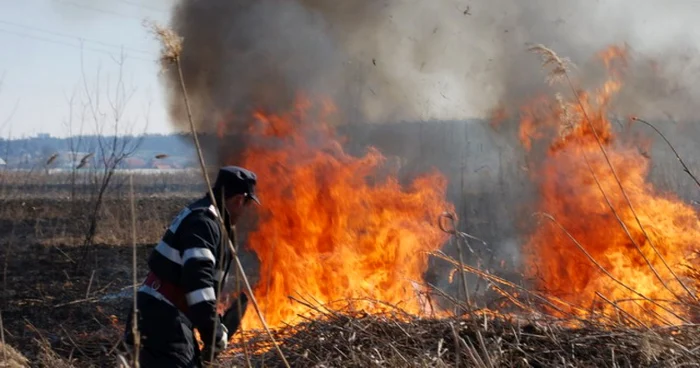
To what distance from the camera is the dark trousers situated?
13.6 ft

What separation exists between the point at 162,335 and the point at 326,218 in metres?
4.41

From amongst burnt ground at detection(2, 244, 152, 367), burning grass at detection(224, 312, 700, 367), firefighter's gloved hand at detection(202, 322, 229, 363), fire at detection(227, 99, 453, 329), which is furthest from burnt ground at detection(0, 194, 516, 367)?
fire at detection(227, 99, 453, 329)

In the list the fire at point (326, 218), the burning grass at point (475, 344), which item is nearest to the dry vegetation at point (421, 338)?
the burning grass at point (475, 344)

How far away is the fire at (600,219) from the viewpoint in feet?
24.4

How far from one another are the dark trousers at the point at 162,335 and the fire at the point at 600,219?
390 centimetres

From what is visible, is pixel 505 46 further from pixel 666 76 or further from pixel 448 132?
pixel 448 132

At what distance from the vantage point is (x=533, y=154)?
31.2 ft

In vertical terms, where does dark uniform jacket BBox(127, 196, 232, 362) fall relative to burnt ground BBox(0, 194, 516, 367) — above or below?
above

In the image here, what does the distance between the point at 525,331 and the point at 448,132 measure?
9.67 metres

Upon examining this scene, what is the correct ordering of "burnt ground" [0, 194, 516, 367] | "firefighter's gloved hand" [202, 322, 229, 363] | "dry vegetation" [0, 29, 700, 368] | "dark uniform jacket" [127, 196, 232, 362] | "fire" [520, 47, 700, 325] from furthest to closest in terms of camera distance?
1. "fire" [520, 47, 700, 325]
2. "burnt ground" [0, 194, 516, 367]
3. "firefighter's gloved hand" [202, 322, 229, 363]
4. "dark uniform jacket" [127, 196, 232, 362]
5. "dry vegetation" [0, 29, 700, 368]

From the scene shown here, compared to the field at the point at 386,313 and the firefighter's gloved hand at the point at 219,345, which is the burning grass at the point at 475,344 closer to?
the field at the point at 386,313

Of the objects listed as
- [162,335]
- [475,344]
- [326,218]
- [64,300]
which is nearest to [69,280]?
[64,300]

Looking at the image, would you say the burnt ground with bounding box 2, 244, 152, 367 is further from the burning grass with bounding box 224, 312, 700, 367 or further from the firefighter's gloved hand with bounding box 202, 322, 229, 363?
the burning grass with bounding box 224, 312, 700, 367

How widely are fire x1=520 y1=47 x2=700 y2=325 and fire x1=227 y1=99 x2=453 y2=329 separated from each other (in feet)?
4.64
